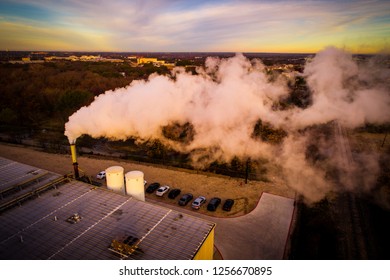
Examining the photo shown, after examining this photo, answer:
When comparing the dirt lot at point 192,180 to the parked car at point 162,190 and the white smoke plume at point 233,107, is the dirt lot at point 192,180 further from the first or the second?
the white smoke plume at point 233,107

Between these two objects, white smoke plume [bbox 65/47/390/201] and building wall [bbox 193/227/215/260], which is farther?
white smoke plume [bbox 65/47/390/201]

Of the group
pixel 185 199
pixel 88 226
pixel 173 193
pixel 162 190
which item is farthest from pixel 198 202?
pixel 88 226

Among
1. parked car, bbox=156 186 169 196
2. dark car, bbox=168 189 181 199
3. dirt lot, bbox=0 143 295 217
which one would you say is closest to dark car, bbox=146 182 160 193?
dirt lot, bbox=0 143 295 217

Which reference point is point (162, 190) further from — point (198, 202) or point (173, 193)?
point (198, 202)

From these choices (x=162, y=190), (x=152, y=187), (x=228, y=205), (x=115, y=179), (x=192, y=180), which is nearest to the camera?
(x=115, y=179)

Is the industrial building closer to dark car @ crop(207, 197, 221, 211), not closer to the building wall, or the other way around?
the building wall

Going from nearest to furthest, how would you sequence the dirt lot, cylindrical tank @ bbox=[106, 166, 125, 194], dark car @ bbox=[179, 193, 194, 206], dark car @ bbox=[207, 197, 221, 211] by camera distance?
cylindrical tank @ bbox=[106, 166, 125, 194] < dark car @ bbox=[207, 197, 221, 211] < dark car @ bbox=[179, 193, 194, 206] < the dirt lot

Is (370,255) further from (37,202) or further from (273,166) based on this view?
(37,202)
